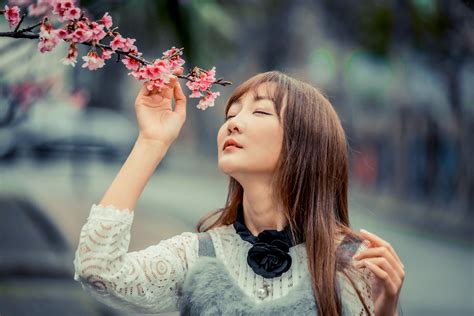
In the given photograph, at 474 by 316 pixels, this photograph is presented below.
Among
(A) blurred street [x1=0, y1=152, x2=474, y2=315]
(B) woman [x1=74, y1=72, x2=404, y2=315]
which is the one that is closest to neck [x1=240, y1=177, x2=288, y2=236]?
(B) woman [x1=74, y1=72, x2=404, y2=315]

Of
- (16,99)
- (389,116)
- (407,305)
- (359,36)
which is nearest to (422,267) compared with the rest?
(407,305)

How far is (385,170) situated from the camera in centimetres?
357

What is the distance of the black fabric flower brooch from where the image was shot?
1113 millimetres

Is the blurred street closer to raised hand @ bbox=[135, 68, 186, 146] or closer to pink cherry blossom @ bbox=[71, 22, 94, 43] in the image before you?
raised hand @ bbox=[135, 68, 186, 146]

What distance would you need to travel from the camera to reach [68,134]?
325 centimetres

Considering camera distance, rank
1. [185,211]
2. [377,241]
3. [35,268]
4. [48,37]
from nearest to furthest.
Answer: [48,37] → [377,241] → [35,268] → [185,211]

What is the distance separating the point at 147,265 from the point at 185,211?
2.32 meters

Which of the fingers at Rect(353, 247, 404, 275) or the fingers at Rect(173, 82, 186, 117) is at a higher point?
the fingers at Rect(173, 82, 186, 117)

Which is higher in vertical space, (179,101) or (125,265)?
(179,101)

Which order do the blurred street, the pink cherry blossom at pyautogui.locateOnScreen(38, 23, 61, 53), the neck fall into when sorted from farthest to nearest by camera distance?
1. the blurred street
2. the neck
3. the pink cherry blossom at pyautogui.locateOnScreen(38, 23, 61, 53)

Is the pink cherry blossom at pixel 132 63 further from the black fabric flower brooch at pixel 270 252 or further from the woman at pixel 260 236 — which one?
the black fabric flower brooch at pixel 270 252

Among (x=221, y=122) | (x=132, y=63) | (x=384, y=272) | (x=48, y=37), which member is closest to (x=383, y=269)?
(x=384, y=272)

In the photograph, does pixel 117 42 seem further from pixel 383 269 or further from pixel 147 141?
pixel 383 269

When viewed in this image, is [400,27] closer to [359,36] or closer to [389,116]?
[359,36]
